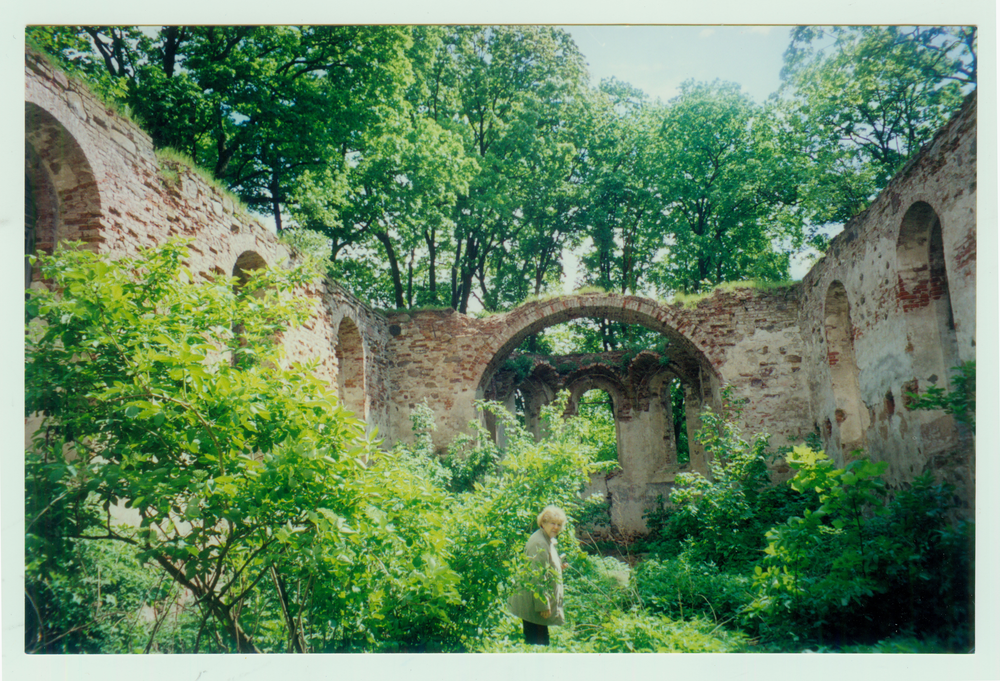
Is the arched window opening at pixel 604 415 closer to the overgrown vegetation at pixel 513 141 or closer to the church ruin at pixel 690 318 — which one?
the church ruin at pixel 690 318

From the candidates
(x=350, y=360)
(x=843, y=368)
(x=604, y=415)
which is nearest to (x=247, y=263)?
(x=350, y=360)

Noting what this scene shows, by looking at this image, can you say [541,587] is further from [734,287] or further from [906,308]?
[734,287]

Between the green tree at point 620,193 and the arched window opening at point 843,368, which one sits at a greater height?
the green tree at point 620,193

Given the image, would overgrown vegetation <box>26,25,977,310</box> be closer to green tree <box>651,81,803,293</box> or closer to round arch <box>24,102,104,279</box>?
green tree <box>651,81,803,293</box>

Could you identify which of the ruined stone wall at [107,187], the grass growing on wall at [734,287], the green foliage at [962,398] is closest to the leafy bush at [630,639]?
the green foliage at [962,398]

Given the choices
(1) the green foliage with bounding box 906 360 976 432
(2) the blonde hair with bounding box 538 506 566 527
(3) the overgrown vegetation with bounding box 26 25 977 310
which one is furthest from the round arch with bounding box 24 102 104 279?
(1) the green foliage with bounding box 906 360 976 432

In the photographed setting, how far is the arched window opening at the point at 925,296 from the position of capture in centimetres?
566

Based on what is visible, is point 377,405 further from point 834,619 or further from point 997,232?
point 997,232

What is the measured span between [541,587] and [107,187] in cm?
417

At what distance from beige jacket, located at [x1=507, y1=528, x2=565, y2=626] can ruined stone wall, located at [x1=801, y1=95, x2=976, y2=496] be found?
9.92 ft

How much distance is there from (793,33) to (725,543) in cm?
550

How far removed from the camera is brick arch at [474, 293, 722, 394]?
9570 mm

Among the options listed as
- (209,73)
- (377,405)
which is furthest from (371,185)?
(377,405)

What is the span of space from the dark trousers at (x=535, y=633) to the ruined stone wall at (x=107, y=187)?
Answer: 2665 mm
